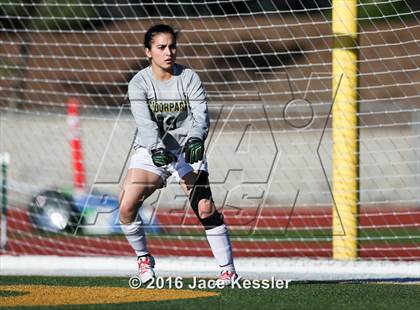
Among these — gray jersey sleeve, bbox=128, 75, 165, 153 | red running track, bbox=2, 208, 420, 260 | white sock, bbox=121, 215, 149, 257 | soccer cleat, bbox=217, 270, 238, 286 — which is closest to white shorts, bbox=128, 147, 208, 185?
gray jersey sleeve, bbox=128, 75, 165, 153

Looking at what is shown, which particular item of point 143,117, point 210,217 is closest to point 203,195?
point 210,217

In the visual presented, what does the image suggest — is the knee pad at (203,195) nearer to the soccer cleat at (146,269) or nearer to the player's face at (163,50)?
the soccer cleat at (146,269)

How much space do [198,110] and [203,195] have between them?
528 mm

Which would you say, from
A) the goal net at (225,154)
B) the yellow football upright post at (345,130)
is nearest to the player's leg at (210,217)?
the goal net at (225,154)

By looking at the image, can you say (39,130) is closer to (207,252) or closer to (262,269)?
(207,252)

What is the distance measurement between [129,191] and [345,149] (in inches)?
108

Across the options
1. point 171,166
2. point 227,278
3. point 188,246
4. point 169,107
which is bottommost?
point 227,278

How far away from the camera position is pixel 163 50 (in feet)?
21.4

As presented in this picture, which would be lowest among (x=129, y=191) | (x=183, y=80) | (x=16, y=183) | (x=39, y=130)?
(x=129, y=191)

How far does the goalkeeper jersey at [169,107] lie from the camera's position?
21.4 feet

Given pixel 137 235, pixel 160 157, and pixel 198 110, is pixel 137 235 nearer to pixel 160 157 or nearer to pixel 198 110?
pixel 160 157

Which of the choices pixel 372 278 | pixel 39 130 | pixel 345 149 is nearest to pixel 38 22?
pixel 39 130

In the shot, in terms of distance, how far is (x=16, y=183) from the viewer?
15078mm

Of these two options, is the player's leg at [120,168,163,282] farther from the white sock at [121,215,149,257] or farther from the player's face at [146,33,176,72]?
the player's face at [146,33,176,72]
